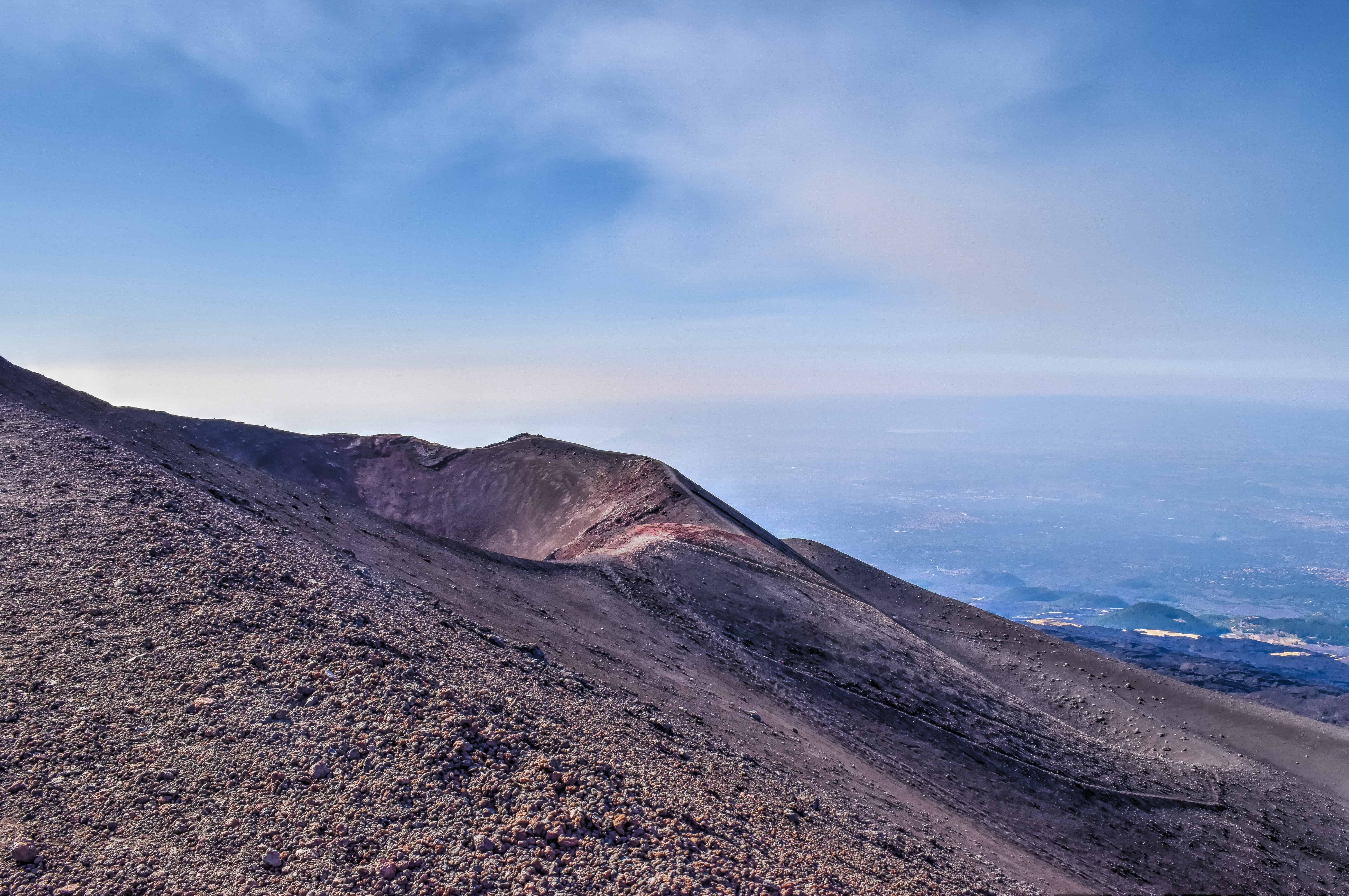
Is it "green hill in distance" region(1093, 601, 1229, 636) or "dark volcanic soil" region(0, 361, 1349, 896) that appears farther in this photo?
"green hill in distance" region(1093, 601, 1229, 636)

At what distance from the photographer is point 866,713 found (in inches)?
717

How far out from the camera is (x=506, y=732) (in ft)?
24.4

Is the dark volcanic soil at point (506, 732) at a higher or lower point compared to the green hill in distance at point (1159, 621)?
lower

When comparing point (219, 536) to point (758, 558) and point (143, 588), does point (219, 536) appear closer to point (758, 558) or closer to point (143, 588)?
point (143, 588)

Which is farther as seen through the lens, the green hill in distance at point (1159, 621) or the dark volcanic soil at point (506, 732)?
the green hill in distance at point (1159, 621)

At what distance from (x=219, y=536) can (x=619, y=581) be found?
12.3 meters

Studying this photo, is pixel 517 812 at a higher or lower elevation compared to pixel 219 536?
lower

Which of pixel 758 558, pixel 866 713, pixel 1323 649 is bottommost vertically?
pixel 866 713

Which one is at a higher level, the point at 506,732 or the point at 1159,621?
the point at 1159,621

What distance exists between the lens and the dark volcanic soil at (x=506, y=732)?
5.55m

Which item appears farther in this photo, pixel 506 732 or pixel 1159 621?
pixel 1159 621

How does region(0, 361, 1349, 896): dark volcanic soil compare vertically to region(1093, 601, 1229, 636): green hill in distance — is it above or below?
below

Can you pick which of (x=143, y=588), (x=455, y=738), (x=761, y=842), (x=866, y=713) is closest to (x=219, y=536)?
(x=143, y=588)

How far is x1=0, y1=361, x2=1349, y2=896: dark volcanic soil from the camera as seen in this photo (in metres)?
5.55
